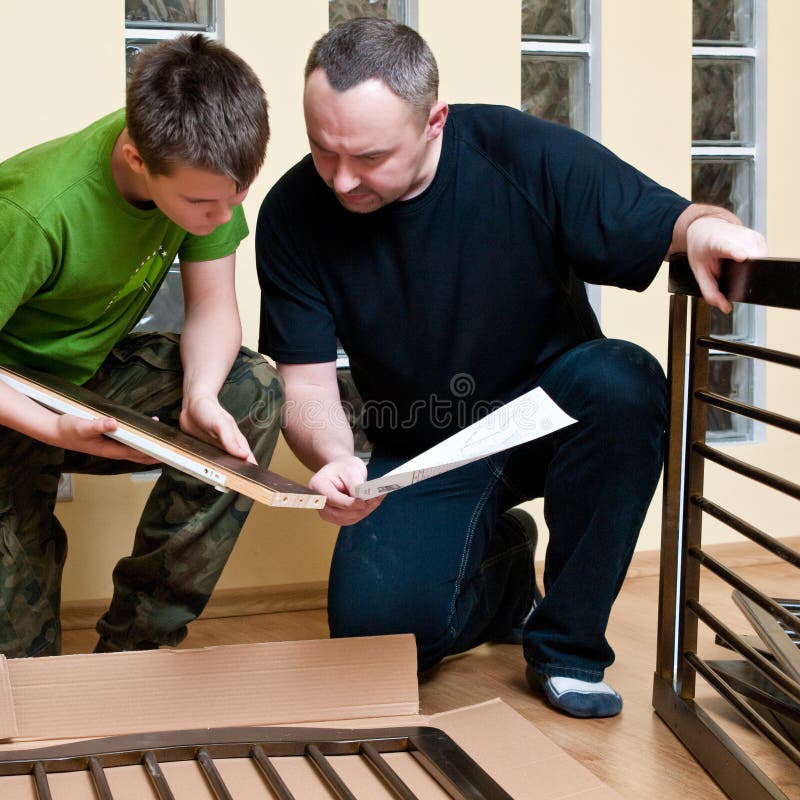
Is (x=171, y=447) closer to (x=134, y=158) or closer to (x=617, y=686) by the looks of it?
(x=134, y=158)

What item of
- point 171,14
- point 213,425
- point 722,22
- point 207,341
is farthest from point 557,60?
point 213,425

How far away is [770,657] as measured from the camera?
1.40 m

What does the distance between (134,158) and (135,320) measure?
0.32m

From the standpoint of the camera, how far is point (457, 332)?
61.3 inches

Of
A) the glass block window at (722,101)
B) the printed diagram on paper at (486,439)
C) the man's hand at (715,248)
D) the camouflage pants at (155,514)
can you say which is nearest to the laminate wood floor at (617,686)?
the camouflage pants at (155,514)

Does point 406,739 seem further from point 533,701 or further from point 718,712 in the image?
point 718,712

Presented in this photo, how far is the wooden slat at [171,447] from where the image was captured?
43.6 inches

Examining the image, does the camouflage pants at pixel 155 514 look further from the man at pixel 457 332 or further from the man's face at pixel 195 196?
the man's face at pixel 195 196

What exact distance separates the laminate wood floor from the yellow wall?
5.0 inches

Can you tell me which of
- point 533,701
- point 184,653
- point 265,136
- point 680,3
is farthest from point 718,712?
point 680,3

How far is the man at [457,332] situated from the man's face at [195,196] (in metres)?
0.18

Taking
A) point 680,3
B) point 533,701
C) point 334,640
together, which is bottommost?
point 533,701

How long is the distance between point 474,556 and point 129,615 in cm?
51

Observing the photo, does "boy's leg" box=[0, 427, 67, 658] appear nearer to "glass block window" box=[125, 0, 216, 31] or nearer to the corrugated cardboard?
the corrugated cardboard
